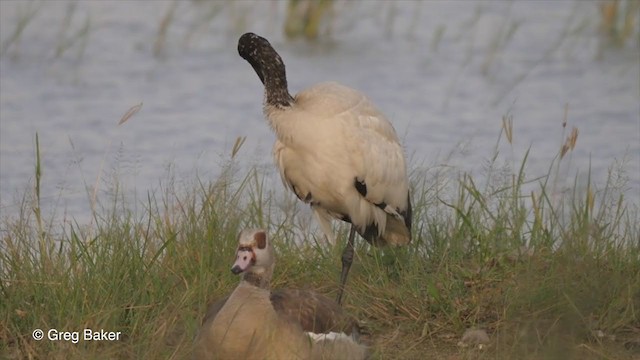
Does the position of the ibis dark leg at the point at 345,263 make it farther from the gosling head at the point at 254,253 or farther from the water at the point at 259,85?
the water at the point at 259,85

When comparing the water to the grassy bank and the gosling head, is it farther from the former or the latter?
the gosling head

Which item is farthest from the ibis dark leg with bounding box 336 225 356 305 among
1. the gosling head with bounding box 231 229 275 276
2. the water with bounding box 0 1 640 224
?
the water with bounding box 0 1 640 224

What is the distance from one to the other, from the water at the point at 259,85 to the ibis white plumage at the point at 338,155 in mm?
2045

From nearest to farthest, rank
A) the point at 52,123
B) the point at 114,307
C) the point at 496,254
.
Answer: the point at 114,307 → the point at 496,254 → the point at 52,123

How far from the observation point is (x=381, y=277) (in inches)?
288

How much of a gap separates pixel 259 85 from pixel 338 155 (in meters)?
5.49

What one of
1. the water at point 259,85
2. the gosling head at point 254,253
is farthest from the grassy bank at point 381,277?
the water at point 259,85

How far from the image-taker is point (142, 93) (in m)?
12.7

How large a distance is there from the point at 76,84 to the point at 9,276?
231 inches

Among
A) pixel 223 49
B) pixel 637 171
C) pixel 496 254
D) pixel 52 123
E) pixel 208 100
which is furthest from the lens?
pixel 223 49

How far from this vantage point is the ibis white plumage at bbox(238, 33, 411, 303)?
25.1ft

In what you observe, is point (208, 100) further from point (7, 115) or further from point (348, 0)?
point (348, 0)

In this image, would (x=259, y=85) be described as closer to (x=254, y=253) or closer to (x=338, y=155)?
(x=338, y=155)

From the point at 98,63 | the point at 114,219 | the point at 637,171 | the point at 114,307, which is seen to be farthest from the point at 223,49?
the point at 114,307
